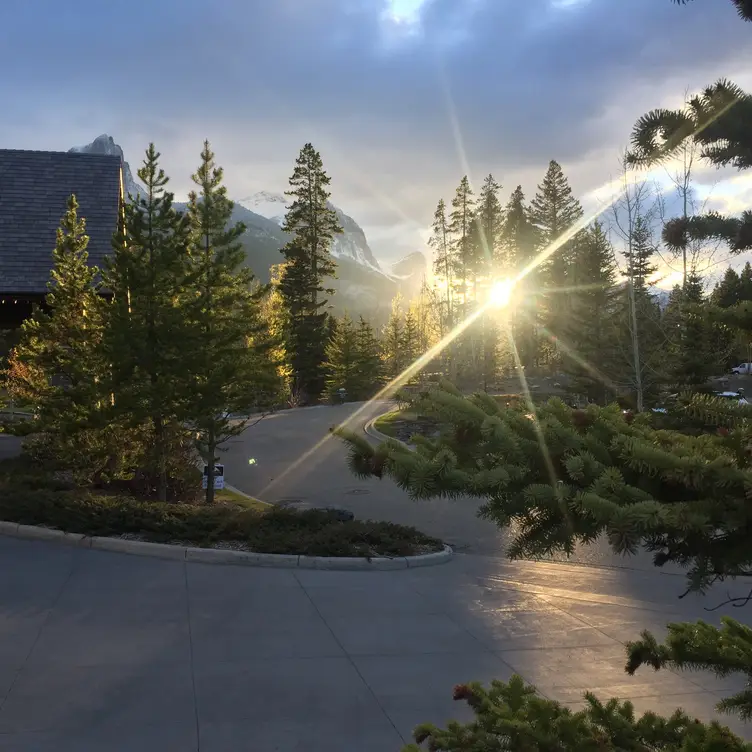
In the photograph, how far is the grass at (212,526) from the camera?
9.70 metres

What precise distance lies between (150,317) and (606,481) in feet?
42.7

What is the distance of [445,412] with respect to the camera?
8.02 ft

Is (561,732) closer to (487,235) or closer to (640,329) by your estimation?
(640,329)

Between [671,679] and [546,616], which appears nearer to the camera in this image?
[671,679]

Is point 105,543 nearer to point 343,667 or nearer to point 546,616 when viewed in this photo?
point 343,667

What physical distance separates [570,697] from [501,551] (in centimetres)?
618

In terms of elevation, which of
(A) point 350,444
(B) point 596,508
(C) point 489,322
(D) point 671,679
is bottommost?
(D) point 671,679

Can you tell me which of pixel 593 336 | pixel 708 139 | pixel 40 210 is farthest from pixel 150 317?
pixel 593 336

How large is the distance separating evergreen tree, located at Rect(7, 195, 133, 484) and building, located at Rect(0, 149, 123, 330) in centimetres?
93

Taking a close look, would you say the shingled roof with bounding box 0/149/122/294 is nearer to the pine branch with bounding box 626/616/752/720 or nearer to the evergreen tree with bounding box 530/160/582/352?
the pine branch with bounding box 626/616/752/720

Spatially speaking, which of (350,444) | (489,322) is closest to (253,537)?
(350,444)

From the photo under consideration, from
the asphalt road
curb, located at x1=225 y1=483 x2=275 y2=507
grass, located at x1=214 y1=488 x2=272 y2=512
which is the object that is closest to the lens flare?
the asphalt road

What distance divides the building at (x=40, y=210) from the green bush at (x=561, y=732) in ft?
57.3

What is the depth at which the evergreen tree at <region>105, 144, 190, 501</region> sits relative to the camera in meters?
13.2
